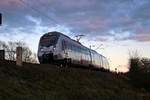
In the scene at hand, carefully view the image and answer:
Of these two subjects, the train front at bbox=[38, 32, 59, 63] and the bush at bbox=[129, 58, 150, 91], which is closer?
the train front at bbox=[38, 32, 59, 63]

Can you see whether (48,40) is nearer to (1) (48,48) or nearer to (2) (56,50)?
(1) (48,48)

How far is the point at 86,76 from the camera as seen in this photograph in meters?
39.9

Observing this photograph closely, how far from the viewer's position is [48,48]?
135 ft

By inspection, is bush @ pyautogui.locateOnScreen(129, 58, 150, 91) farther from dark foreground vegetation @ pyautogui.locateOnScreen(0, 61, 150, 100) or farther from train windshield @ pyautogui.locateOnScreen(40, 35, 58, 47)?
dark foreground vegetation @ pyautogui.locateOnScreen(0, 61, 150, 100)

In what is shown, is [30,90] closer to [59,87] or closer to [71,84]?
[59,87]

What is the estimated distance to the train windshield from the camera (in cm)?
4128

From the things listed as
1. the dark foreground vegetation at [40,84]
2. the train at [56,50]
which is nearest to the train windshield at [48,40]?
the train at [56,50]

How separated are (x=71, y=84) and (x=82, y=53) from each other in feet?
60.9

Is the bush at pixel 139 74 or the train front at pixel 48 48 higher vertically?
the train front at pixel 48 48

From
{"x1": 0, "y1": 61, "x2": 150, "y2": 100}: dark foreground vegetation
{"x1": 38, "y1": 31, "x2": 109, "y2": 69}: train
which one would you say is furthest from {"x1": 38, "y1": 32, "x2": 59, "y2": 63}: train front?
{"x1": 0, "y1": 61, "x2": 150, "y2": 100}: dark foreground vegetation

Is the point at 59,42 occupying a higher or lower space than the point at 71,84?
higher

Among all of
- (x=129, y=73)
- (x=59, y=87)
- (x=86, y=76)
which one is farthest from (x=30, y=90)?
(x=129, y=73)

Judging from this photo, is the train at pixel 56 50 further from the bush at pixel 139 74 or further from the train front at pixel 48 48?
the bush at pixel 139 74

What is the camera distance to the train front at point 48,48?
40.9 metres
